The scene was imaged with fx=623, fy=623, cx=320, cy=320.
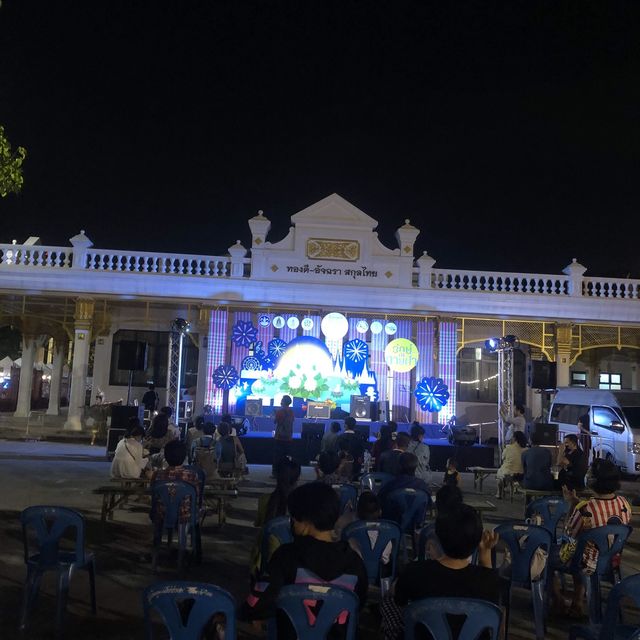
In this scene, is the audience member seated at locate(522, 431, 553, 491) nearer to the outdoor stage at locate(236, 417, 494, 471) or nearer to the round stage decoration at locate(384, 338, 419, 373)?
the outdoor stage at locate(236, 417, 494, 471)

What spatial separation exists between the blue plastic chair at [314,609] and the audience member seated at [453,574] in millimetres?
264

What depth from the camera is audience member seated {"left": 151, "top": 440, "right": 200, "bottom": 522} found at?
5.79m

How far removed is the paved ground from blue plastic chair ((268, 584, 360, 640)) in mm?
1107

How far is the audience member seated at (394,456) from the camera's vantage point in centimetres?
729

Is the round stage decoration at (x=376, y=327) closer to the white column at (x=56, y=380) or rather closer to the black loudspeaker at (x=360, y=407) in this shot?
the black loudspeaker at (x=360, y=407)

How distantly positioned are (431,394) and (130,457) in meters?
11.1

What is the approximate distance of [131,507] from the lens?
28.5 ft

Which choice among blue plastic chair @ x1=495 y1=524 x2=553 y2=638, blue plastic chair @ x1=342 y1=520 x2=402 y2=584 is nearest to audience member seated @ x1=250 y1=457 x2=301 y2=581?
blue plastic chair @ x1=342 y1=520 x2=402 y2=584

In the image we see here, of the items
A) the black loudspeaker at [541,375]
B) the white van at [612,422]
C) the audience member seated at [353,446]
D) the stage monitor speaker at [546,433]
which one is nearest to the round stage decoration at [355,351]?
the black loudspeaker at [541,375]

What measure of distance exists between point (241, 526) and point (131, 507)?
1892 millimetres

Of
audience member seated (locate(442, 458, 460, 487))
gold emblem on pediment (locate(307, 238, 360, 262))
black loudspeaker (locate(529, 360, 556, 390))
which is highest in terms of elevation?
gold emblem on pediment (locate(307, 238, 360, 262))

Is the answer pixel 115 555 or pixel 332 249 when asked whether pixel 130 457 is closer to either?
pixel 115 555

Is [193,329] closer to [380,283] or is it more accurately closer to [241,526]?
[380,283]

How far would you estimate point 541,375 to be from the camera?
46.8ft
